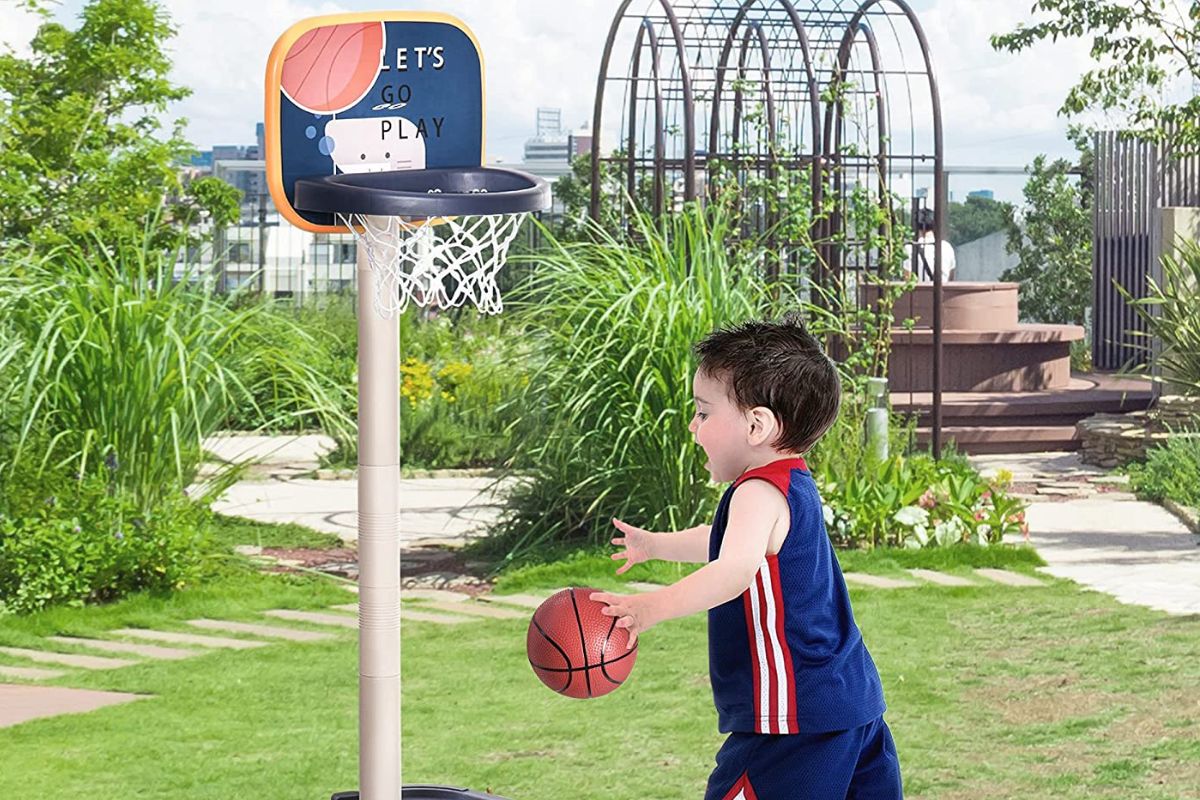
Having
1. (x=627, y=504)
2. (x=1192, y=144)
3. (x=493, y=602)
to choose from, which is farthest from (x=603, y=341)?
(x=1192, y=144)

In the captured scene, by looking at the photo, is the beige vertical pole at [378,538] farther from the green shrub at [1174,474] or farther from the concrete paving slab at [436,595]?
the green shrub at [1174,474]

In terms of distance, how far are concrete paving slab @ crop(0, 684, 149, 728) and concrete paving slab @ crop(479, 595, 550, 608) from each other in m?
1.96

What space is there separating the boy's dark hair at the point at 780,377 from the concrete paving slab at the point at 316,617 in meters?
4.10

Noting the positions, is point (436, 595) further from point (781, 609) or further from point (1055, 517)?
point (781, 609)

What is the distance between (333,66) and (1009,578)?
16.5 ft

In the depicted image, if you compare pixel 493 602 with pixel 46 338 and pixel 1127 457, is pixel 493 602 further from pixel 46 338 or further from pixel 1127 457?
pixel 1127 457

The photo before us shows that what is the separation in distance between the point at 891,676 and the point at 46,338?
12.2 feet

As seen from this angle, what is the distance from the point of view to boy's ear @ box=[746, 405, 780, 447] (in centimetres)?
306

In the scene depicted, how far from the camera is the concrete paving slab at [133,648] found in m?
6.35

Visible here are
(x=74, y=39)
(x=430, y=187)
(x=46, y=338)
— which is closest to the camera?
(x=430, y=187)

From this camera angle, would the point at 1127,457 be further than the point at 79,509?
Yes

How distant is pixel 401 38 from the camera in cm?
365

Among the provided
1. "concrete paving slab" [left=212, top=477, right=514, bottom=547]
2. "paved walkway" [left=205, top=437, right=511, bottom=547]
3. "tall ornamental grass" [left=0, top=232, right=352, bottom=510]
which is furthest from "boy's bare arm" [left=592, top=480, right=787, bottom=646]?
"concrete paving slab" [left=212, top=477, right=514, bottom=547]

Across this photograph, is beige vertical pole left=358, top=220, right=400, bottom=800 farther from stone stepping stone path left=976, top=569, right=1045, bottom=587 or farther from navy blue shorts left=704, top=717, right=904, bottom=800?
stone stepping stone path left=976, top=569, right=1045, bottom=587
